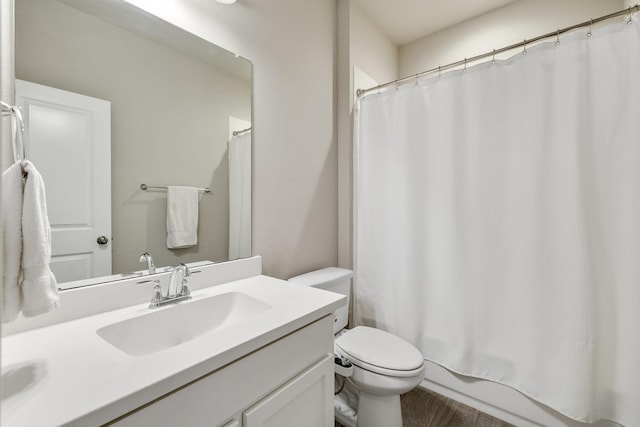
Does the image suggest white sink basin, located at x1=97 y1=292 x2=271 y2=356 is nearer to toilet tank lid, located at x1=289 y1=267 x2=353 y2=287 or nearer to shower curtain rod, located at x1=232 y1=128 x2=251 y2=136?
toilet tank lid, located at x1=289 y1=267 x2=353 y2=287

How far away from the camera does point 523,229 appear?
1.52 meters

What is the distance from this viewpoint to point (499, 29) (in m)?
2.21

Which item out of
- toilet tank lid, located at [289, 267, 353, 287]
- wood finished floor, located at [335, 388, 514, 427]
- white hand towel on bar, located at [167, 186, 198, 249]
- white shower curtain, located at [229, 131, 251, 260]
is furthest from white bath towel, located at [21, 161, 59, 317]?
wood finished floor, located at [335, 388, 514, 427]

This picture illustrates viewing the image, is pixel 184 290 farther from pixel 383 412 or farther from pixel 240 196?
pixel 383 412

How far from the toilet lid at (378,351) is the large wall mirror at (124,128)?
0.70 metres

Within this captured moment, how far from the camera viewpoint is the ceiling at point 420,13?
7.00ft

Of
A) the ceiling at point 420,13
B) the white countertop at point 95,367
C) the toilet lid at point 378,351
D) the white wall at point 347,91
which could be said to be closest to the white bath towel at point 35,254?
the white countertop at point 95,367

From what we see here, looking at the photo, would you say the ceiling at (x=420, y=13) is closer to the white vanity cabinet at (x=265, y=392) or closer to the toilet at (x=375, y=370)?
the toilet at (x=375, y=370)

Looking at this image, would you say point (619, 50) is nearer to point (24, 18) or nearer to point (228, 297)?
point (228, 297)

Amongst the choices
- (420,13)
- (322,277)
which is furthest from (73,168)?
(420,13)

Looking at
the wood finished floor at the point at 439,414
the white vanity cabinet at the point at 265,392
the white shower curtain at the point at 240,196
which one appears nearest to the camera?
the white vanity cabinet at the point at 265,392

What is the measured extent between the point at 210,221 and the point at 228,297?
36 centimetres

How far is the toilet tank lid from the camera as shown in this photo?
5.32 ft

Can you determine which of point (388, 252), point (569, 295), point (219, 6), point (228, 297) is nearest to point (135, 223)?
point (228, 297)
